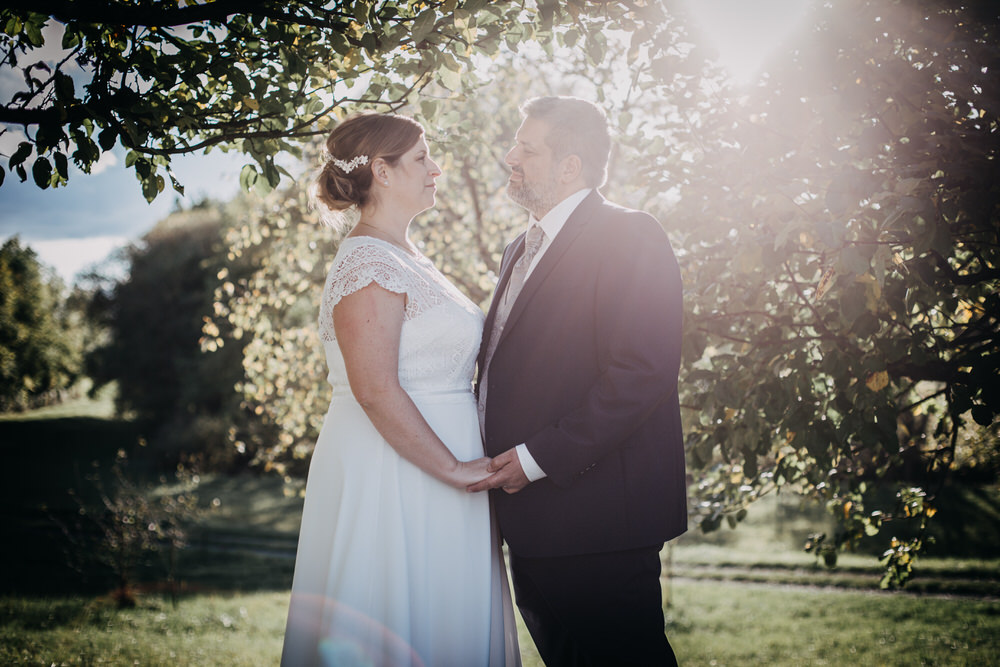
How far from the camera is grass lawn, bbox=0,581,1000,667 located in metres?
6.80

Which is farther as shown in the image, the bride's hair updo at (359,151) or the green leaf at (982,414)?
the bride's hair updo at (359,151)

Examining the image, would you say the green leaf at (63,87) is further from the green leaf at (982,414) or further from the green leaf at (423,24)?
the green leaf at (982,414)

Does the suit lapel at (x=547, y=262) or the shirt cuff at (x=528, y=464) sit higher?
the suit lapel at (x=547, y=262)

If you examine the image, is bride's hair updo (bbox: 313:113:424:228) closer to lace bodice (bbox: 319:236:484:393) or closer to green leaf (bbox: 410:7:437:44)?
lace bodice (bbox: 319:236:484:393)

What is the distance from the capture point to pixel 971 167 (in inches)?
106

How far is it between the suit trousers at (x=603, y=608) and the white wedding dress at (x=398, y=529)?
0.30m

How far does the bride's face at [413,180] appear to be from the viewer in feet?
10.1

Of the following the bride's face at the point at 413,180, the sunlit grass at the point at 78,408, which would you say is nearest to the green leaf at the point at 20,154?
the bride's face at the point at 413,180

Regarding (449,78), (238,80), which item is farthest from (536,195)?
(238,80)

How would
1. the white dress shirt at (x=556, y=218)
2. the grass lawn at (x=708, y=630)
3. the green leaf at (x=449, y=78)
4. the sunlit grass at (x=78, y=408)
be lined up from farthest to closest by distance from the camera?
the sunlit grass at (x=78, y=408) → the grass lawn at (x=708, y=630) → the green leaf at (x=449, y=78) → the white dress shirt at (x=556, y=218)

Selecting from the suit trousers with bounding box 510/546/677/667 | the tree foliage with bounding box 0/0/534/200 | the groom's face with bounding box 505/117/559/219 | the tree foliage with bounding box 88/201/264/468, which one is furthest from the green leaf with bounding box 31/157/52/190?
the tree foliage with bounding box 88/201/264/468

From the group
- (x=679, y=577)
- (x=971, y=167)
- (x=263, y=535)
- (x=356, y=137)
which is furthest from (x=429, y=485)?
(x=263, y=535)

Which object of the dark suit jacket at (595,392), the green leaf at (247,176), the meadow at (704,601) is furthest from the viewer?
the meadow at (704,601)

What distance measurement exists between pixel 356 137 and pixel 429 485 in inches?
58.9
